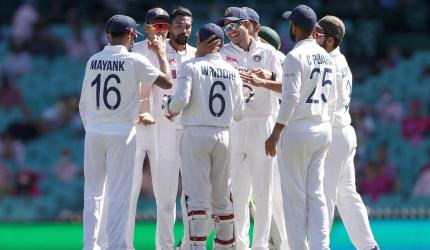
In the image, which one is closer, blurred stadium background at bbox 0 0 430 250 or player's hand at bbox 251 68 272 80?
player's hand at bbox 251 68 272 80

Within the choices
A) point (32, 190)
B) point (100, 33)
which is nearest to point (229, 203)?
point (32, 190)

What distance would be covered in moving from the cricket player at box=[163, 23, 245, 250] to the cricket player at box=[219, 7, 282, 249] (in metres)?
0.62

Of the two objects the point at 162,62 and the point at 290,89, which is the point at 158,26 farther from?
the point at 290,89

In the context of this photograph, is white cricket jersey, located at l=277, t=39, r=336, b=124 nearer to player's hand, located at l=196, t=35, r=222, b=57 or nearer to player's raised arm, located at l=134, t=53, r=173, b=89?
player's hand, located at l=196, t=35, r=222, b=57

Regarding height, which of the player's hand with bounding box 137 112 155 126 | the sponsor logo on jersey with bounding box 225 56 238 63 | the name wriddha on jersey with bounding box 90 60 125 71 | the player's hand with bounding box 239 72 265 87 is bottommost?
the player's hand with bounding box 137 112 155 126

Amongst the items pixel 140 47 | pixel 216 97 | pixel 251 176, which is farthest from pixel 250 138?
pixel 140 47

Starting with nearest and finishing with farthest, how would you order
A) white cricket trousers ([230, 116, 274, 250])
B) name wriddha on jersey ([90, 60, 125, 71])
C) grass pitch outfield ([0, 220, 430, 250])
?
name wriddha on jersey ([90, 60, 125, 71]) → white cricket trousers ([230, 116, 274, 250]) → grass pitch outfield ([0, 220, 430, 250])

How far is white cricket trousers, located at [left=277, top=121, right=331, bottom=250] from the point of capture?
10836 mm

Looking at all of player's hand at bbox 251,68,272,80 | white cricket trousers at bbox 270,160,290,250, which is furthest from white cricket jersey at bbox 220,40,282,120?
white cricket trousers at bbox 270,160,290,250

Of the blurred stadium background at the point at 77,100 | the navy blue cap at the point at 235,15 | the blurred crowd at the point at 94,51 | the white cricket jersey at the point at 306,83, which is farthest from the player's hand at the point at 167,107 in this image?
the blurred crowd at the point at 94,51

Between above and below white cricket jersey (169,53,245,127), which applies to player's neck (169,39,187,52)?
above

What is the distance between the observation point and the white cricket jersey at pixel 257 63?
11898mm

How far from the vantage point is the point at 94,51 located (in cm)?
2036

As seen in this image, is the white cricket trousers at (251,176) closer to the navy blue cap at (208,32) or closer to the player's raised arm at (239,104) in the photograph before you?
the player's raised arm at (239,104)
